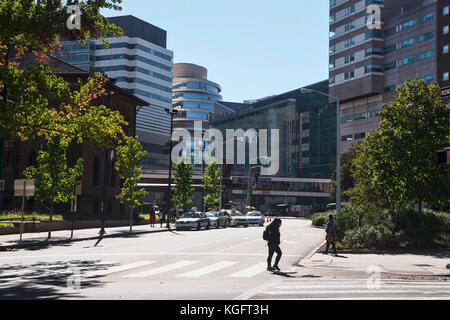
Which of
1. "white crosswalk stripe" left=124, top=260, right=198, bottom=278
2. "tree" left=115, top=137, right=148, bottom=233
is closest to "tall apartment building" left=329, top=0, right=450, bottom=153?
"tree" left=115, top=137, right=148, bottom=233

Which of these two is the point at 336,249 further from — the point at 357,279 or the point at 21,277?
the point at 21,277

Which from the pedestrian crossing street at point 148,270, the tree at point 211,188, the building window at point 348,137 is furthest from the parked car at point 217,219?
the building window at point 348,137

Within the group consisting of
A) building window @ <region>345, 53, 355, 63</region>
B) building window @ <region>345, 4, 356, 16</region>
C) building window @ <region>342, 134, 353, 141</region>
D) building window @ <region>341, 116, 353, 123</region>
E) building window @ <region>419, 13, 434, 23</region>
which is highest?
building window @ <region>345, 4, 356, 16</region>

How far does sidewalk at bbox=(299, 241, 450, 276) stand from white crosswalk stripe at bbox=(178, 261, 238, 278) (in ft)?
8.92

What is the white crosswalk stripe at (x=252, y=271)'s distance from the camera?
46.6 ft

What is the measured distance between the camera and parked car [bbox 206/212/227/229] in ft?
159

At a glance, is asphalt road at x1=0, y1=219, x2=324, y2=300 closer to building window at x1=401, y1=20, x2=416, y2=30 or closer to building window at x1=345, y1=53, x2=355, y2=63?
building window at x1=401, y1=20, x2=416, y2=30

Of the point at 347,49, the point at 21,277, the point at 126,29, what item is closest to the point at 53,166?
the point at 21,277

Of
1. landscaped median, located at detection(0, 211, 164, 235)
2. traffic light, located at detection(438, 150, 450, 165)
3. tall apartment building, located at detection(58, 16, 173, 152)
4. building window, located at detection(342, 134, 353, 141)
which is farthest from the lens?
tall apartment building, located at detection(58, 16, 173, 152)

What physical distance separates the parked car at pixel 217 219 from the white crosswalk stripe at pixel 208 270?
30.2m

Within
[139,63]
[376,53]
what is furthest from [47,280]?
[139,63]
